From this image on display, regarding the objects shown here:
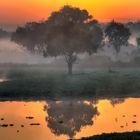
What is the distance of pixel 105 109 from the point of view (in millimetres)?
74438

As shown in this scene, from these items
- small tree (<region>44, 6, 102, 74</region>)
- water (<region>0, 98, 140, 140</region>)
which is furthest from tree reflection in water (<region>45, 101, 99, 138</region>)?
small tree (<region>44, 6, 102, 74</region>)

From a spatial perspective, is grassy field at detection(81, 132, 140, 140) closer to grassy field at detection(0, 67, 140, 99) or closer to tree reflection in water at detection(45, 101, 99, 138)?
tree reflection in water at detection(45, 101, 99, 138)

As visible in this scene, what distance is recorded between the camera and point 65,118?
65.2m

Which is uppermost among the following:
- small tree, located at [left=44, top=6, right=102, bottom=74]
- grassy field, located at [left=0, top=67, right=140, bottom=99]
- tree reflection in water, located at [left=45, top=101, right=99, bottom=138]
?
small tree, located at [left=44, top=6, right=102, bottom=74]

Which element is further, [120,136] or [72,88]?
[72,88]

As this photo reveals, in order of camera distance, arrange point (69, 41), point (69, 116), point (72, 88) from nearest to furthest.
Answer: point (69, 116) → point (72, 88) → point (69, 41)

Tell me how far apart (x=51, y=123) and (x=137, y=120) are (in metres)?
11.4

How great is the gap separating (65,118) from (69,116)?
202cm

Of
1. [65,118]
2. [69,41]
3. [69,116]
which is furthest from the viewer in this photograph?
[69,41]

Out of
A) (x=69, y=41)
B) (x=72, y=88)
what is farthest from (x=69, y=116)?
(x=69, y=41)

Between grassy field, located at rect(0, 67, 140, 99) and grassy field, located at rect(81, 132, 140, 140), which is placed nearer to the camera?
grassy field, located at rect(81, 132, 140, 140)

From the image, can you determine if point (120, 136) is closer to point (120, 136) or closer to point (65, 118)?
point (120, 136)

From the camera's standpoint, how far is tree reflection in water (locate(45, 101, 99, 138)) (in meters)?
56.9

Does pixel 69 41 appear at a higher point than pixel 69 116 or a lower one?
higher
